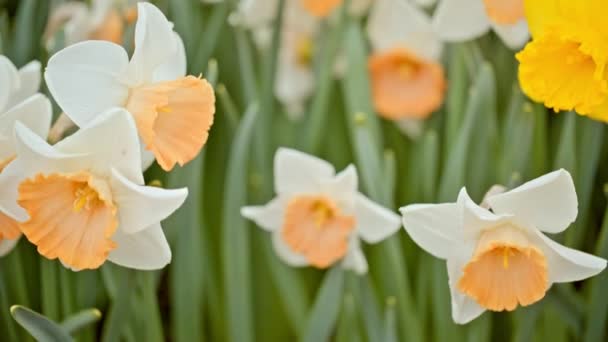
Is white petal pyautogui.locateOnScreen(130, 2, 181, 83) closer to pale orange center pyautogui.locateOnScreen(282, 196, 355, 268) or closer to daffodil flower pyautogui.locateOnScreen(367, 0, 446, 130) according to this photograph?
pale orange center pyautogui.locateOnScreen(282, 196, 355, 268)

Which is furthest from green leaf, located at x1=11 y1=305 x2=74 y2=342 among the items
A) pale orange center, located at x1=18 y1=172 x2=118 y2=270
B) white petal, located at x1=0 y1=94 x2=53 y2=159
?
white petal, located at x1=0 y1=94 x2=53 y2=159

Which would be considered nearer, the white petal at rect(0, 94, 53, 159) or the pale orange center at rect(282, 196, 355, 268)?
the white petal at rect(0, 94, 53, 159)

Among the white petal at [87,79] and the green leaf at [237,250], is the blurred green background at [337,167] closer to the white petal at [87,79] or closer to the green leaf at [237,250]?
the green leaf at [237,250]

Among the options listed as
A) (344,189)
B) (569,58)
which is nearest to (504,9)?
(569,58)

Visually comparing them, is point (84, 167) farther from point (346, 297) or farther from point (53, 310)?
point (346, 297)

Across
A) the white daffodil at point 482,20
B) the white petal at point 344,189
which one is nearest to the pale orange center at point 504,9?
the white daffodil at point 482,20

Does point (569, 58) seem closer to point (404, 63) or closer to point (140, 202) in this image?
point (140, 202)

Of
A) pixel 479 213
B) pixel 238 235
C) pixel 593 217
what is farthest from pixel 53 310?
pixel 593 217
